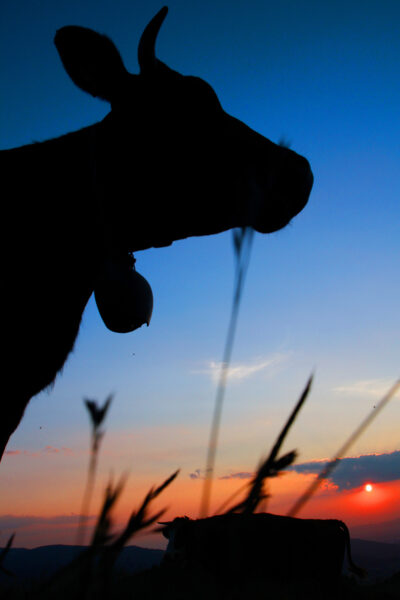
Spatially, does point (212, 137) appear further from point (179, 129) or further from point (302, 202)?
point (302, 202)

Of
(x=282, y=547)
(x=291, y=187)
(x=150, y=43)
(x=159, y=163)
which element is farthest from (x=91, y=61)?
(x=282, y=547)

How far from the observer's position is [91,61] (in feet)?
8.88

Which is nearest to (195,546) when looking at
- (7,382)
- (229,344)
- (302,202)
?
(7,382)

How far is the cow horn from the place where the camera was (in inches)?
101

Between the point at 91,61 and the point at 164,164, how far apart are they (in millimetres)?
762

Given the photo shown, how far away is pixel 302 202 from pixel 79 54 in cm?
169

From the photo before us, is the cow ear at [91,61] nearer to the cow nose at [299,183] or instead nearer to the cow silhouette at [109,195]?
the cow silhouette at [109,195]

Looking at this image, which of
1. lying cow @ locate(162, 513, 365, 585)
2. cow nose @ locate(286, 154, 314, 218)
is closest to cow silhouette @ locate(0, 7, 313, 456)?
cow nose @ locate(286, 154, 314, 218)

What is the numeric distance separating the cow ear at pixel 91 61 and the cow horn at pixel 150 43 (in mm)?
170

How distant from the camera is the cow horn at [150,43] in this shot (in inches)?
101

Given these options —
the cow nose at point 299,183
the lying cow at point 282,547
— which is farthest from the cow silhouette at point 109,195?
the lying cow at point 282,547

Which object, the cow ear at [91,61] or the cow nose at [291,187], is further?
the cow nose at [291,187]

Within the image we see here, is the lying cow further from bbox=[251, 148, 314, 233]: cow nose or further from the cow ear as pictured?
the cow ear

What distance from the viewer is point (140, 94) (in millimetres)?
3131
